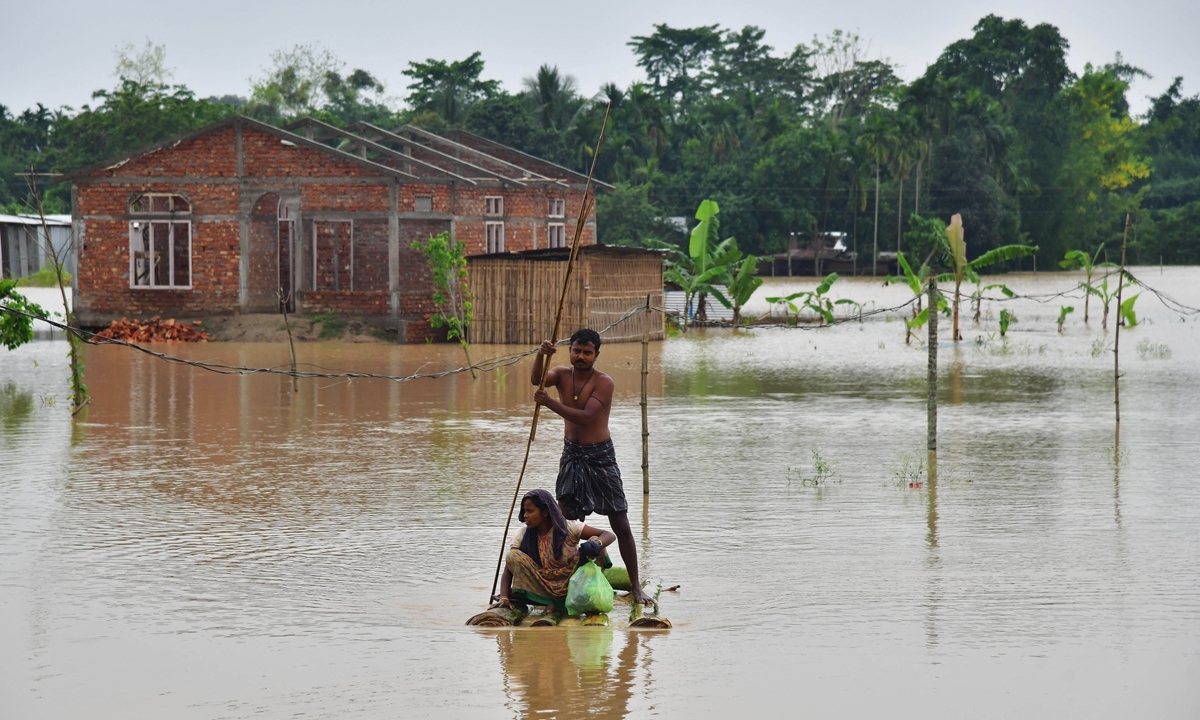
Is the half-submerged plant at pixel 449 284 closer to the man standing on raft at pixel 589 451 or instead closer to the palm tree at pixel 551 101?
the man standing on raft at pixel 589 451

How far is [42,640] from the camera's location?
6.66 m

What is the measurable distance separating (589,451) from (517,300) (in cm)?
1923

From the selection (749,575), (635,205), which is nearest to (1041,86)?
(635,205)

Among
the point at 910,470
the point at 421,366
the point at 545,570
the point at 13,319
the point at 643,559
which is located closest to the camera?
the point at 545,570

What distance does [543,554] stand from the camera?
22.9ft

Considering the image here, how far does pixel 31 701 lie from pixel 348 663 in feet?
4.34

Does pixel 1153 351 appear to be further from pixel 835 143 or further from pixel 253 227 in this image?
pixel 835 143

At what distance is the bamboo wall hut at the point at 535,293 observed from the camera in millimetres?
25969

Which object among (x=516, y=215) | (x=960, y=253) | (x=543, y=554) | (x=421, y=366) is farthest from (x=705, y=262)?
(x=543, y=554)

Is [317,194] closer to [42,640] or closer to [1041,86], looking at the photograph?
[42,640]

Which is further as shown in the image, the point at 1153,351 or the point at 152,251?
the point at 152,251

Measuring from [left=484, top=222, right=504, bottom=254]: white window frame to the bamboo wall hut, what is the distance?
4669mm

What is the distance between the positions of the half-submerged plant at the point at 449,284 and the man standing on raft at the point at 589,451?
15.7 m

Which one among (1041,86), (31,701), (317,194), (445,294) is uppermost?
(1041,86)
